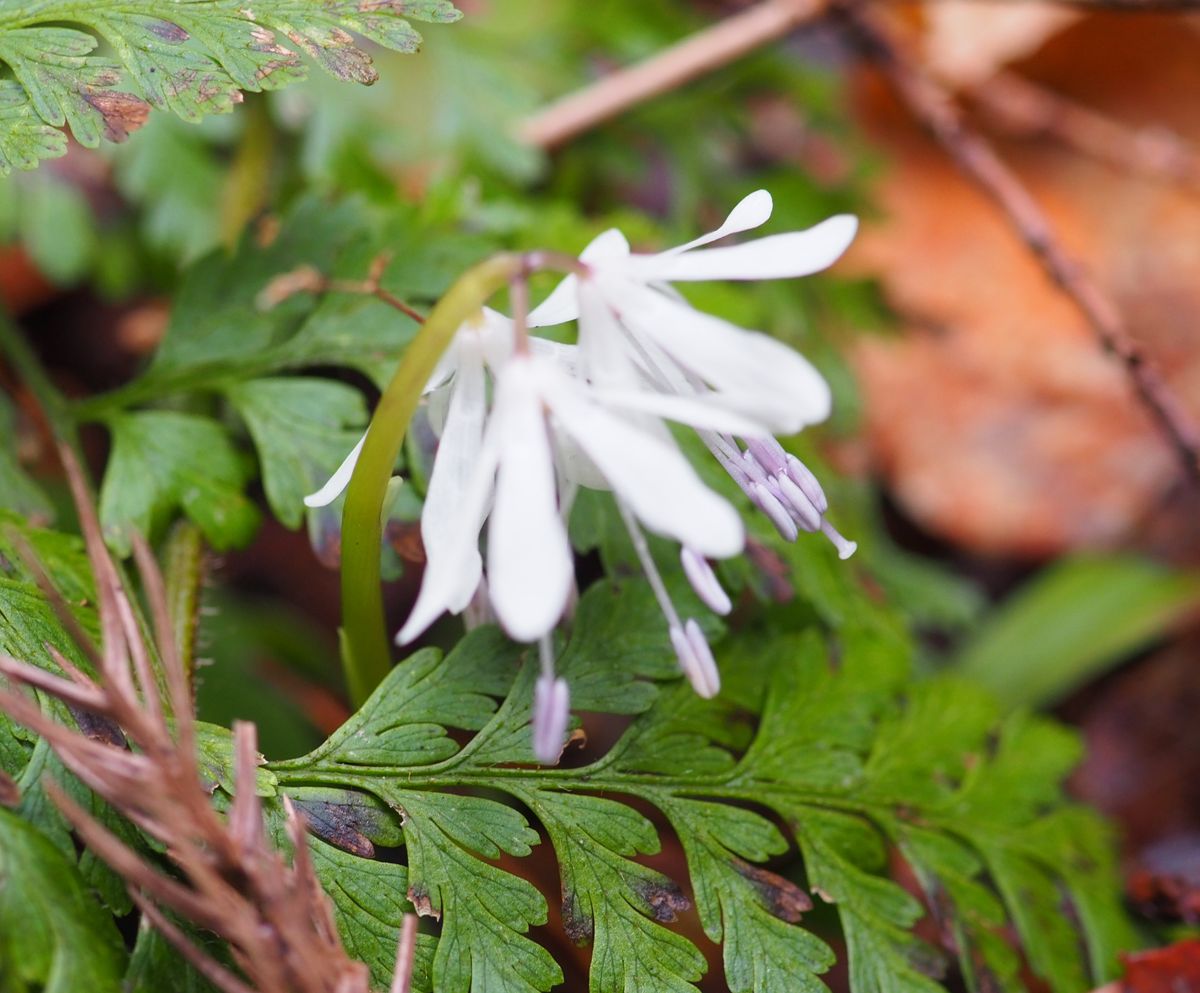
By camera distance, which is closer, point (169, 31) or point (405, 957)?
point (405, 957)

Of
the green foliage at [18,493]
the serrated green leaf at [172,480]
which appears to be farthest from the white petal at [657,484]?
the green foliage at [18,493]

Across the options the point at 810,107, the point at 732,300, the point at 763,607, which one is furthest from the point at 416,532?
the point at 810,107

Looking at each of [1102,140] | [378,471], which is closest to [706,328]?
[378,471]

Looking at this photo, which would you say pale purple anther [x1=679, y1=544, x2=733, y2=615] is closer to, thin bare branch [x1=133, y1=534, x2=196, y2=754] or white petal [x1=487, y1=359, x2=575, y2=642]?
white petal [x1=487, y1=359, x2=575, y2=642]

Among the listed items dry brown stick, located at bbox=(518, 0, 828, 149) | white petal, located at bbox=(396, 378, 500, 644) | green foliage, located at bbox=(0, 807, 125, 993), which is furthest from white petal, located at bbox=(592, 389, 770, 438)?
dry brown stick, located at bbox=(518, 0, 828, 149)

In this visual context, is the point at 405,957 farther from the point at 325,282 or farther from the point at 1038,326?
the point at 1038,326

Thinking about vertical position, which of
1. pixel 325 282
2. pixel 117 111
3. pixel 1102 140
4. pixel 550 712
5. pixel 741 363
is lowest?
pixel 1102 140

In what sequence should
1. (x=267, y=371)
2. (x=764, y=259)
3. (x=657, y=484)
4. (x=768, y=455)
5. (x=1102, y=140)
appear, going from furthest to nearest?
(x=1102, y=140) < (x=267, y=371) < (x=768, y=455) < (x=764, y=259) < (x=657, y=484)
